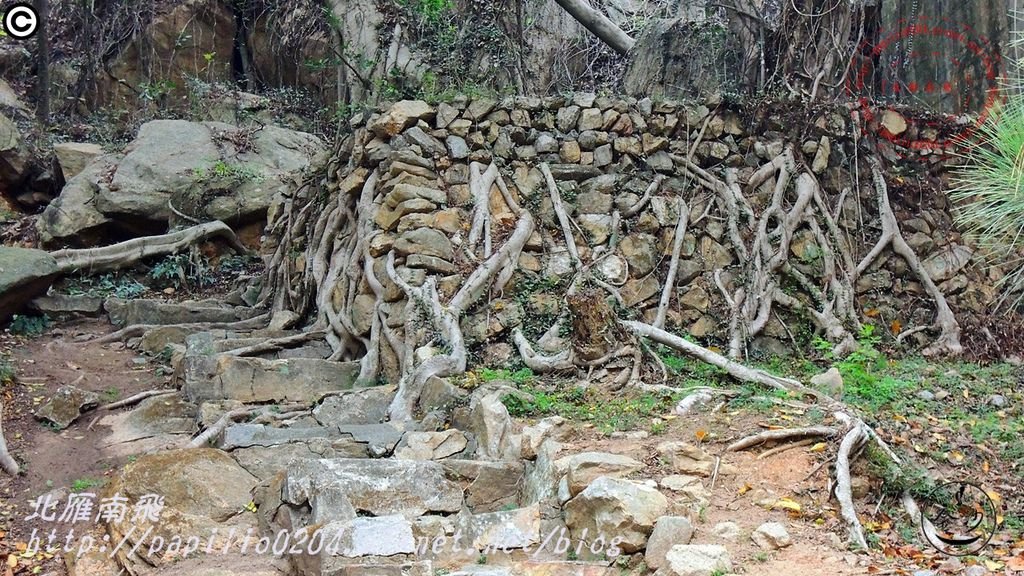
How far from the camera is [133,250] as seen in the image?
10.2 m

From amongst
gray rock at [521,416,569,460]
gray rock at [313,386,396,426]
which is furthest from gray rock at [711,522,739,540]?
gray rock at [313,386,396,426]

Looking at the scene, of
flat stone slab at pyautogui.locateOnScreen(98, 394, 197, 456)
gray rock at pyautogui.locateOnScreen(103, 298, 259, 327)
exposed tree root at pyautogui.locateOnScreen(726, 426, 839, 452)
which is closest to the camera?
exposed tree root at pyautogui.locateOnScreen(726, 426, 839, 452)

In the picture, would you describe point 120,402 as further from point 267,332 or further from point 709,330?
point 709,330

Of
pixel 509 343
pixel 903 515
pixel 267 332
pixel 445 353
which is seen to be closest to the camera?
pixel 903 515

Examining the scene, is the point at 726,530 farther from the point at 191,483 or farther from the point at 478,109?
the point at 478,109

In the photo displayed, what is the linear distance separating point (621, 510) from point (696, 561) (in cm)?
47

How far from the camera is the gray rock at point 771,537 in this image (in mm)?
3332

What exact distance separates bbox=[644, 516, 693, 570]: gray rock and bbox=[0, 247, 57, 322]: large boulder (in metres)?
7.03

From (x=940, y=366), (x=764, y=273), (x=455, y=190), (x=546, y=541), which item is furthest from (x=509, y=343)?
(x=940, y=366)

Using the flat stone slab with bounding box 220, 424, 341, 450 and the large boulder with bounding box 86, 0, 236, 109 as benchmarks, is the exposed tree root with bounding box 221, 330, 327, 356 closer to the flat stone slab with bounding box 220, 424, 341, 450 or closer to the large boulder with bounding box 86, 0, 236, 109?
the flat stone slab with bounding box 220, 424, 341, 450

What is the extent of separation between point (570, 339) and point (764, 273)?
1833mm

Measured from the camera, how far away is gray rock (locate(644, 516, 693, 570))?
3320 mm

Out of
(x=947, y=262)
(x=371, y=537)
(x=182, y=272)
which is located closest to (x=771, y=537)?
(x=371, y=537)

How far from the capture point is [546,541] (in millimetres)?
3797
